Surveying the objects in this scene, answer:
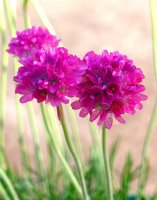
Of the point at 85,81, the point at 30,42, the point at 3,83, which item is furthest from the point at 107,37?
the point at 85,81

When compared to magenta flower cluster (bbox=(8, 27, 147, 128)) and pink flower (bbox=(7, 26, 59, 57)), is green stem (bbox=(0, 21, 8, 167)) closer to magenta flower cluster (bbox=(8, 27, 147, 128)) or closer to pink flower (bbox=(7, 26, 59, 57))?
pink flower (bbox=(7, 26, 59, 57))

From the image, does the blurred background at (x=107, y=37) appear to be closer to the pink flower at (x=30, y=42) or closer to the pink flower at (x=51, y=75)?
the pink flower at (x=30, y=42)

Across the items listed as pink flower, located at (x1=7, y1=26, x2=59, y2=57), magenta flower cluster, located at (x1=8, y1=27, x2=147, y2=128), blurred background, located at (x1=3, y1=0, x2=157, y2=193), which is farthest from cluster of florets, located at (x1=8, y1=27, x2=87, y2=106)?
blurred background, located at (x1=3, y1=0, x2=157, y2=193)

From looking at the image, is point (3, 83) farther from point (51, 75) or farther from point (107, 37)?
point (107, 37)

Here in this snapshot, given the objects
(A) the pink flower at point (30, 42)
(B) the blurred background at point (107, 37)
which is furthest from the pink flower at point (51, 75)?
(B) the blurred background at point (107, 37)

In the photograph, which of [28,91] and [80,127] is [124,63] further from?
[80,127]

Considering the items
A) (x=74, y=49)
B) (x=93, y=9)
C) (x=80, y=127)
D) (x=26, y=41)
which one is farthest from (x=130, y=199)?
(x=93, y=9)

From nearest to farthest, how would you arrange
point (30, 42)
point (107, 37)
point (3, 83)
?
1. point (30, 42)
2. point (3, 83)
3. point (107, 37)
